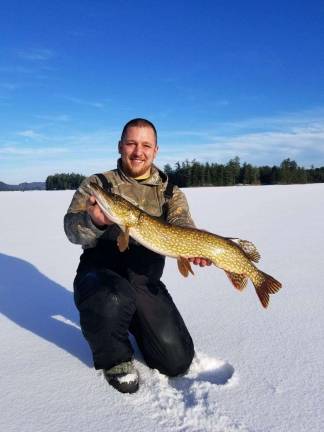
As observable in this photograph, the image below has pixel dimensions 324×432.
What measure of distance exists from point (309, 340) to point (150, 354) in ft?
3.78

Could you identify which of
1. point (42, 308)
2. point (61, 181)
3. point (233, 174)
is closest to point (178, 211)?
point (42, 308)

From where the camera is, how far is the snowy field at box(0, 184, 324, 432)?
1.98 meters

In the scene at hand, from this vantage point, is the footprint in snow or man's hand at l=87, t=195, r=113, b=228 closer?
the footprint in snow

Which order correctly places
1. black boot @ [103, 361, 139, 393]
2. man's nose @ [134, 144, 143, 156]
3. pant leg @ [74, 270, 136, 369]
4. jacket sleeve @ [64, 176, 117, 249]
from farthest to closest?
man's nose @ [134, 144, 143, 156], jacket sleeve @ [64, 176, 117, 249], pant leg @ [74, 270, 136, 369], black boot @ [103, 361, 139, 393]

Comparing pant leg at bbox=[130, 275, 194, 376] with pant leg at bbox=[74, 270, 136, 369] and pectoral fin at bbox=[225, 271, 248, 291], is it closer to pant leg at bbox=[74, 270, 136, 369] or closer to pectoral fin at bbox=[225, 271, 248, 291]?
pant leg at bbox=[74, 270, 136, 369]

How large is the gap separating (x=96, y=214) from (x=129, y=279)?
0.50m

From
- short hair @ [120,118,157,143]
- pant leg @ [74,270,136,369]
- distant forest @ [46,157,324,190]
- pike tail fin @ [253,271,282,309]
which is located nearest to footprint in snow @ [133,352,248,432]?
pant leg @ [74,270,136,369]

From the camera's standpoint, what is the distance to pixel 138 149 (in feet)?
9.78

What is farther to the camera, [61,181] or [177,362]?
[61,181]

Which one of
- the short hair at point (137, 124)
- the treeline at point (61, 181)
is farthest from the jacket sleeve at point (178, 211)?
the treeline at point (61, 181)

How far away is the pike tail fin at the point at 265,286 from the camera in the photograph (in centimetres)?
264

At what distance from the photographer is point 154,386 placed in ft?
7.71

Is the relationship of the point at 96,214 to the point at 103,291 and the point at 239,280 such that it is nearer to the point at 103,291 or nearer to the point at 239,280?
the point at 103,291

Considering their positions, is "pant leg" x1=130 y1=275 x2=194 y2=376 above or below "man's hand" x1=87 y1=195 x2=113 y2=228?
below
